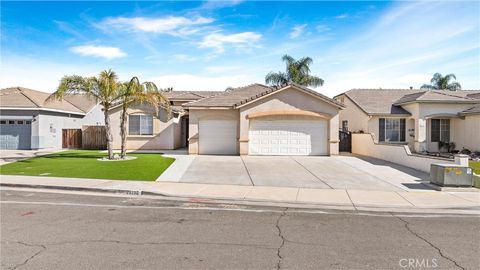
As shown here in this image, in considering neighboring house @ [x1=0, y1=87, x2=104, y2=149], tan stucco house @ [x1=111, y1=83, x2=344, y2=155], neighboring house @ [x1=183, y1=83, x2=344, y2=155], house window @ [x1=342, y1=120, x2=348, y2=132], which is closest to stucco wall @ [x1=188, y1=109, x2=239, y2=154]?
tan stucco house @ [x1=111, y1=83, x2=344, y2=155]

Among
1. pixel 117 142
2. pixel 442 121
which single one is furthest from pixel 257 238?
pixel 442 121

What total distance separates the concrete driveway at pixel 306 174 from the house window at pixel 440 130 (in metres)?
8.66

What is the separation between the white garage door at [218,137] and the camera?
22969 mm

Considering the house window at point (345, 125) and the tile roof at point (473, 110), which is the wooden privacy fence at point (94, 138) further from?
the tile roof at point (473, 110)

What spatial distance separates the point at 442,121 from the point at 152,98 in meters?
21.2

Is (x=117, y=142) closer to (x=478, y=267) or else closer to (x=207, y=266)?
(x=207, y=266)

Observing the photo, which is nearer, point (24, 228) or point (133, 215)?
point (24, 228)

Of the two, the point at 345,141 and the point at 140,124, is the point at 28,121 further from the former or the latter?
the point at 345,141

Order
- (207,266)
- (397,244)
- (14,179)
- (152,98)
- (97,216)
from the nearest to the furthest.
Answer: (207,266)
(397,244)
(97,216)
(14,179)
(152,98)

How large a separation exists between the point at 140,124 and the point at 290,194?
17971mm

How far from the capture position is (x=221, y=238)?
257 inches

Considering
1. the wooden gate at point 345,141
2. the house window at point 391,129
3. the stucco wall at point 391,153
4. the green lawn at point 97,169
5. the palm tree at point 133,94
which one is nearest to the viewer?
the green lawn at point 97,169

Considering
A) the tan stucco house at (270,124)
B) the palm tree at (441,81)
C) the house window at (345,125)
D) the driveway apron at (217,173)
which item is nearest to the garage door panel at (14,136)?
the tan stucco house at (270,124)

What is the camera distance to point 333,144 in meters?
22.1
